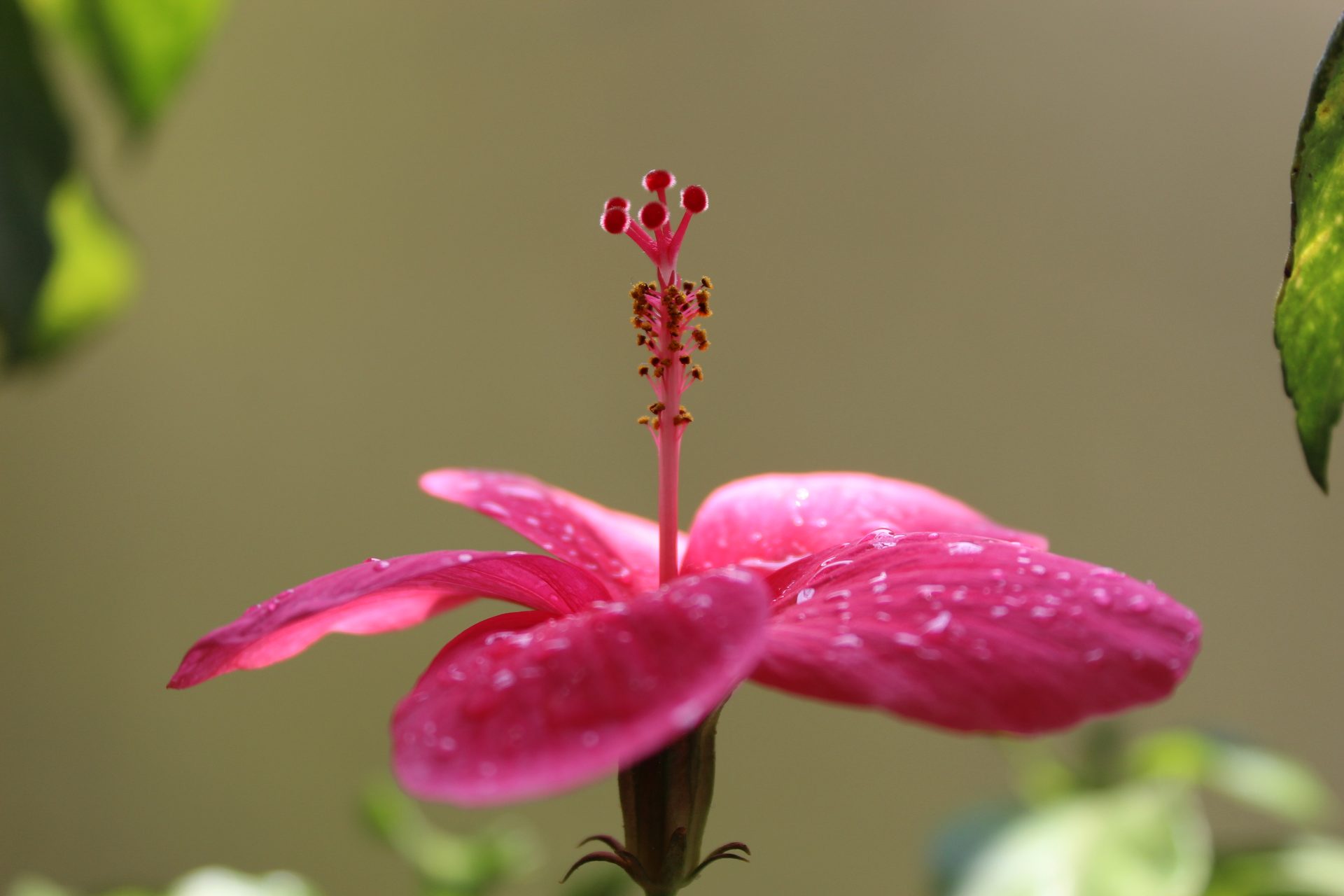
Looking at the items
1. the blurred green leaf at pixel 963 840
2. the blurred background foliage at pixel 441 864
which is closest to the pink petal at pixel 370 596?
the blurred background foliage at pixel 441 864

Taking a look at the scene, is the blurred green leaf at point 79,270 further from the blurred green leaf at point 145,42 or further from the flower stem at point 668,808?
the flower stem at point 668,808

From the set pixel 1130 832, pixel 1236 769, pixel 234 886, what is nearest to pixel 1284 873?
pixel 1236 769

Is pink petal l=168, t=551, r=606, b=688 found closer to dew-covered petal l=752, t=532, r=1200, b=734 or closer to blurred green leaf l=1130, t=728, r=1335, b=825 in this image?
dew-covered petal l=752, t=532, r=1200, b=734

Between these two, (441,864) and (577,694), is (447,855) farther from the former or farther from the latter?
(577,694)

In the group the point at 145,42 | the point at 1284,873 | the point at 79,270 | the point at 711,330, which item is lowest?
the point at 1284,873

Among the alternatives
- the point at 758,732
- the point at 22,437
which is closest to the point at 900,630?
the point at 758,732
